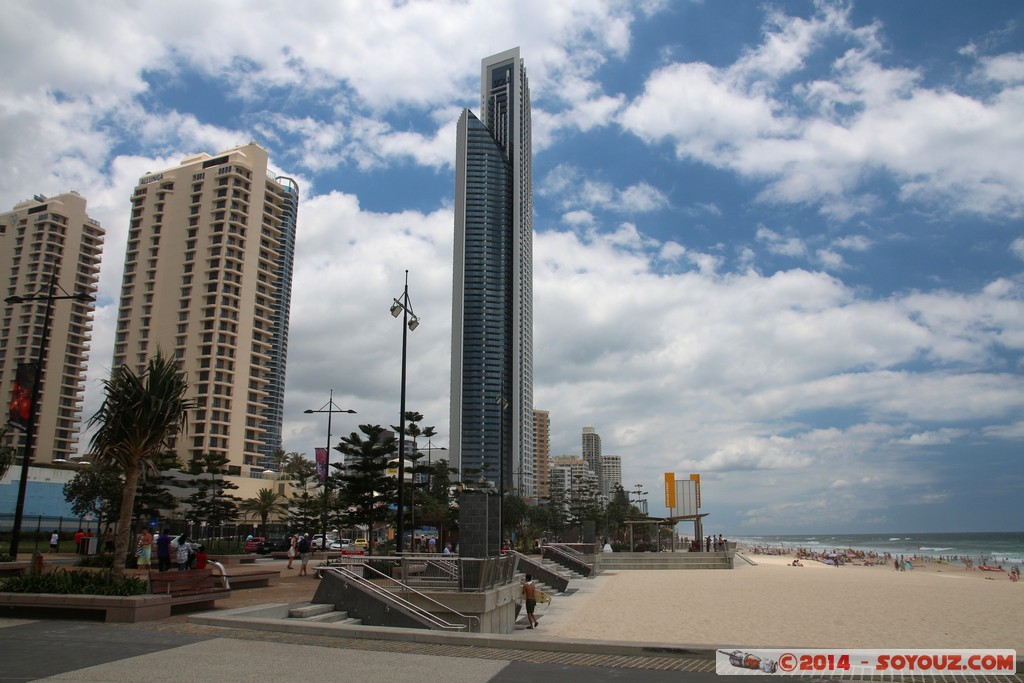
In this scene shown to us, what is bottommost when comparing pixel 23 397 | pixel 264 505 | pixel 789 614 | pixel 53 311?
pixel 789 614

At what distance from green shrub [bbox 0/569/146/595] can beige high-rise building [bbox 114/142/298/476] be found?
240 feet

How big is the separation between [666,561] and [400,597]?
28.1m

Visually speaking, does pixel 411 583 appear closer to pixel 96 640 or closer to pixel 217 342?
pixel 96 640

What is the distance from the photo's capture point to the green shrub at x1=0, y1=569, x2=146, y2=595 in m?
11.5

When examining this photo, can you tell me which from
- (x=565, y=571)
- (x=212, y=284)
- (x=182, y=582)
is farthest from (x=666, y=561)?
(x=212, y=284)

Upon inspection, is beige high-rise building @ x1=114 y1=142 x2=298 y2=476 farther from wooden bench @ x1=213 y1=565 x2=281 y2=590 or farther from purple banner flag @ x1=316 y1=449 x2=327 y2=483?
wooden bench @ x1=213 y1=565 x2=281 y2=590

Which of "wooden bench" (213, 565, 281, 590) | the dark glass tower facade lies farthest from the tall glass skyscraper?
"wooden bench" (213, 565, 281, 590)

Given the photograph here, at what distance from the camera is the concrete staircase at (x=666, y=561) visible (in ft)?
126

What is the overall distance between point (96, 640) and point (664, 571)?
31047 millimetres

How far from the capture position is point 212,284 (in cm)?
8656

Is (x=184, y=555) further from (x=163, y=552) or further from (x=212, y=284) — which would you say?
(x=212, y=284)

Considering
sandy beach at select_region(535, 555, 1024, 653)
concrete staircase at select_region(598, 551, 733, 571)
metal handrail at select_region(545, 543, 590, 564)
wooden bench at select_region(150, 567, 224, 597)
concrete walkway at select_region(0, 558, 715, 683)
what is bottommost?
concrete staircase at select_region(598, 551, 733, 571)

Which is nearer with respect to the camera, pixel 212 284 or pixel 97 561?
pixel 97 561

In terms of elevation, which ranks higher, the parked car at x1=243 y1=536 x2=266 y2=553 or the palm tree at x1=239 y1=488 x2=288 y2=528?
the palm tree at x1=239 y1=488 x2=288 y2=528
